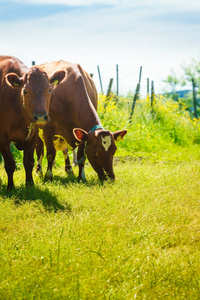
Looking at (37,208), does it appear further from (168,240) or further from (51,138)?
(51,138)

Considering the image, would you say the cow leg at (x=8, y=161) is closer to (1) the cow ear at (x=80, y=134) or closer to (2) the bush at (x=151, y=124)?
(1) the cow ear at (x=80, y=134)

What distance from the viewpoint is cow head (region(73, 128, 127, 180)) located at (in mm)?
6230

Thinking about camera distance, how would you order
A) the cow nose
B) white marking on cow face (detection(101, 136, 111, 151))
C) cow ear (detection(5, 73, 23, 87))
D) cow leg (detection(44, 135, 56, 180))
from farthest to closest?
cow leg (detection(44, 135, 56, 180)) → white marking on cow face (detection(101, 136, 111, 151)) → cow ear (detection(5, 73, 23, 87)) → the cow nose

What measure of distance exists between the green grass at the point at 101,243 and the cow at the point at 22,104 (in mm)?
1018

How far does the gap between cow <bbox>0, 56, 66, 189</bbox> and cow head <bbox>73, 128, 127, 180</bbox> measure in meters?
0.87

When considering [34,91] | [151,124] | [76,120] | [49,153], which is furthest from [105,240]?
[151,124]

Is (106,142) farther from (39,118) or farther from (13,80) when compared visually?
(13,80)

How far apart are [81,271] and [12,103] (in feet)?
12.5

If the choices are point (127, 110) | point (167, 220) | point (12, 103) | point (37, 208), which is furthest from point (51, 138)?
point (127, 110)

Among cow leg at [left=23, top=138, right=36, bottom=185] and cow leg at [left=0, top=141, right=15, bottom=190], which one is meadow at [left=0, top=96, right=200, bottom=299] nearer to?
cow leg at [left=0, top=141, right=15, bottom=190]

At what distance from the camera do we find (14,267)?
3189 mm

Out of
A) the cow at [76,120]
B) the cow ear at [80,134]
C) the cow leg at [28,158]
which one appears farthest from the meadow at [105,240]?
the cow ear at [80,134]

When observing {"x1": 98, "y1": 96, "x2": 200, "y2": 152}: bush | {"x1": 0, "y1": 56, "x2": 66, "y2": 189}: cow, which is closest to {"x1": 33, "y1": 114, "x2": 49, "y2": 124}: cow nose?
{"x1": 0, "y1": 56, "x2": 66, "y2": 189}: cow

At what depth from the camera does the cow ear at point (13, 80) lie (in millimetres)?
6039
